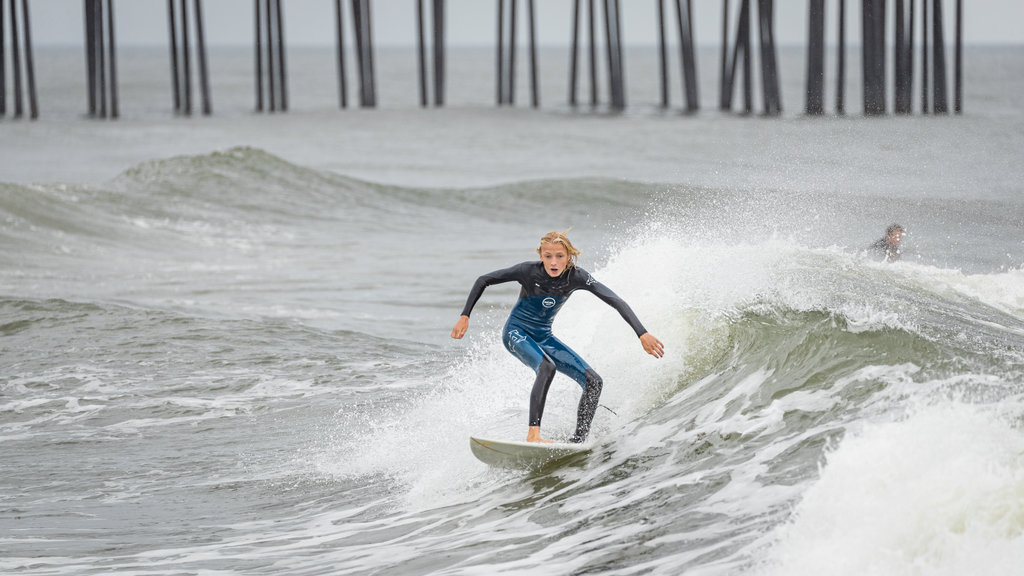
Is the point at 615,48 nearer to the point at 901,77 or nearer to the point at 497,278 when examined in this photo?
the point at 901,77

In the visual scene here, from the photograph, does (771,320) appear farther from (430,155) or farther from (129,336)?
(430,155)

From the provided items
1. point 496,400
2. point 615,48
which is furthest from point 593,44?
point 496,400

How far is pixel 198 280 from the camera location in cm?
1570

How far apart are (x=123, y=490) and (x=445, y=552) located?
286 centimetres

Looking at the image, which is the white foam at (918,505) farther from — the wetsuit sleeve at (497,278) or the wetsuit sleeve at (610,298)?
the wetsuit sleeve at (497,278)

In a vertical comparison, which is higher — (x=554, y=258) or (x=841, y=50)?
(x=841, y=50)

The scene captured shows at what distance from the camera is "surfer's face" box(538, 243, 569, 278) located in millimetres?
6645

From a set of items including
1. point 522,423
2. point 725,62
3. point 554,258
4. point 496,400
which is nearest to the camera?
point 554,258

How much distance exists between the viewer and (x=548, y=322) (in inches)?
275

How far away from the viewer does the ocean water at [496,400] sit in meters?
5.21

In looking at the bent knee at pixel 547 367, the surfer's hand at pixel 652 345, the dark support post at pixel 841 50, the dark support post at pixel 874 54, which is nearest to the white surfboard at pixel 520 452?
the bent knee at pixel 547 367

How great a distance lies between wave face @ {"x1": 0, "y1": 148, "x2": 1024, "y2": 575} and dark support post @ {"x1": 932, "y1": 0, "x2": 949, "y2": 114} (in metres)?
24.5

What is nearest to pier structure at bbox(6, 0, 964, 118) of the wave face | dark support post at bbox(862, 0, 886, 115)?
dark support post at bbox(862, 0, 886, 115)

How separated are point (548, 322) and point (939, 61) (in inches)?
1403
